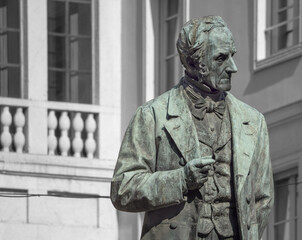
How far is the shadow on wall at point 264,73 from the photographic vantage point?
115 ft

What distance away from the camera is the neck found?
18044 mm

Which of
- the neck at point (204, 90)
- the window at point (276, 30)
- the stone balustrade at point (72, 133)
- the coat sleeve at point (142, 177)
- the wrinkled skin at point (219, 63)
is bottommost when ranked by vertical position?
the stone balustrade at point (72, 133)

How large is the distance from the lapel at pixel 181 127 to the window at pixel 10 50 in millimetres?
20889

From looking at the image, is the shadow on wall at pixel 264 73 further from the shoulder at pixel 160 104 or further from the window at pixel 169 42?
the shoulder at pixel 160 104

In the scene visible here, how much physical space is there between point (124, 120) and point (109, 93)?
2.83 ft

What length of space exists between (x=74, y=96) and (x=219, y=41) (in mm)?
22034

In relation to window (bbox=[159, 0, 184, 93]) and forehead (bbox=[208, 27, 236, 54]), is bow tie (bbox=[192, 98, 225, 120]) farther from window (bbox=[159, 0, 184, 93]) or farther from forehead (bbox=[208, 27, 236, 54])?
window (bbox=[159, 0, 184, 93])

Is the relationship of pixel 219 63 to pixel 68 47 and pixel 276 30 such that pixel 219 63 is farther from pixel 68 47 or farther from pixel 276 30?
pixel 68 47

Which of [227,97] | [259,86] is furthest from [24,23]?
[227,97]

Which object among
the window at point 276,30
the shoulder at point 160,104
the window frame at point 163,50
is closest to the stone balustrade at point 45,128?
the window frame at point 163,50

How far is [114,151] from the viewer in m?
39.3

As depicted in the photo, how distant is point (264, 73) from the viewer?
35.9 m

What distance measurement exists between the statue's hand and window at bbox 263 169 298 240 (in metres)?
17.1

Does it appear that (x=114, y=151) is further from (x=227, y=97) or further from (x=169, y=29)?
(x=227, y=97)
